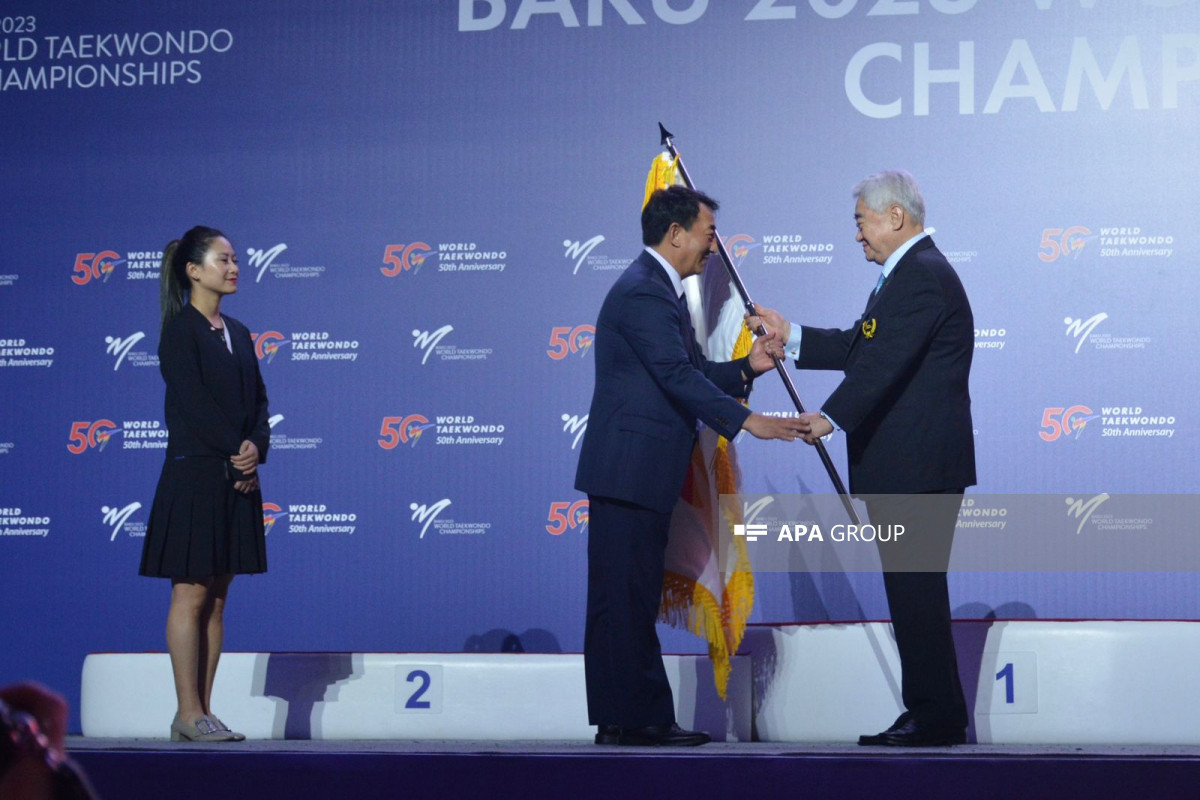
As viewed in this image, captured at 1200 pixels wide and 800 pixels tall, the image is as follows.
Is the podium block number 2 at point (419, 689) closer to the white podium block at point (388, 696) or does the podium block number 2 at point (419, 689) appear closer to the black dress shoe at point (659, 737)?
the white podium block at point (388, 696)

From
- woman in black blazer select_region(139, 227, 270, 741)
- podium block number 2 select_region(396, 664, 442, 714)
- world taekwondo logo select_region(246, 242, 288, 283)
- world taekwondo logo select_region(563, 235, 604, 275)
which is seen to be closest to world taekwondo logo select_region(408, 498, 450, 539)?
world taekwondo logo select_region(563, 235, 604, 275)

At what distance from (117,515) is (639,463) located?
9.50ft

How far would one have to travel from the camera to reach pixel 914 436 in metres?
2.96

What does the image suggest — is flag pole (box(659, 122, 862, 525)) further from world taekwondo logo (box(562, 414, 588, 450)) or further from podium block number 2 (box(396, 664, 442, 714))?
world taekwondo logo (box(562, 414, 588, 450))

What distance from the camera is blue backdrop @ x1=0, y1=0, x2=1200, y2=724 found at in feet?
15.2

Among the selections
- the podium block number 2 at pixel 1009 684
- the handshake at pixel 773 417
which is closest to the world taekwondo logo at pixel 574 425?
the handshake at pixel 773 417

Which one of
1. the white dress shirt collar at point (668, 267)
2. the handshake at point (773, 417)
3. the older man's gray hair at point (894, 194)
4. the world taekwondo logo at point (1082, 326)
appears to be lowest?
the handshake at point (773, 417)

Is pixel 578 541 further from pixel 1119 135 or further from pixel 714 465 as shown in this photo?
pixel 1119 135

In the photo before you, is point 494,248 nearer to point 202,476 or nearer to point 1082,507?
point 202,476

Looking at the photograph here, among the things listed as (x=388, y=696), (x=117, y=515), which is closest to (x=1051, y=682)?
(x=388, y=696)

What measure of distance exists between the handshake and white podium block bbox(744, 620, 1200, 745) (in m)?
0.65

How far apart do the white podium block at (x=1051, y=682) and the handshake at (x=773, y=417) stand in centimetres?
65

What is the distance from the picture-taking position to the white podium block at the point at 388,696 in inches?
144

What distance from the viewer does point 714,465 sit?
3.50 metres
